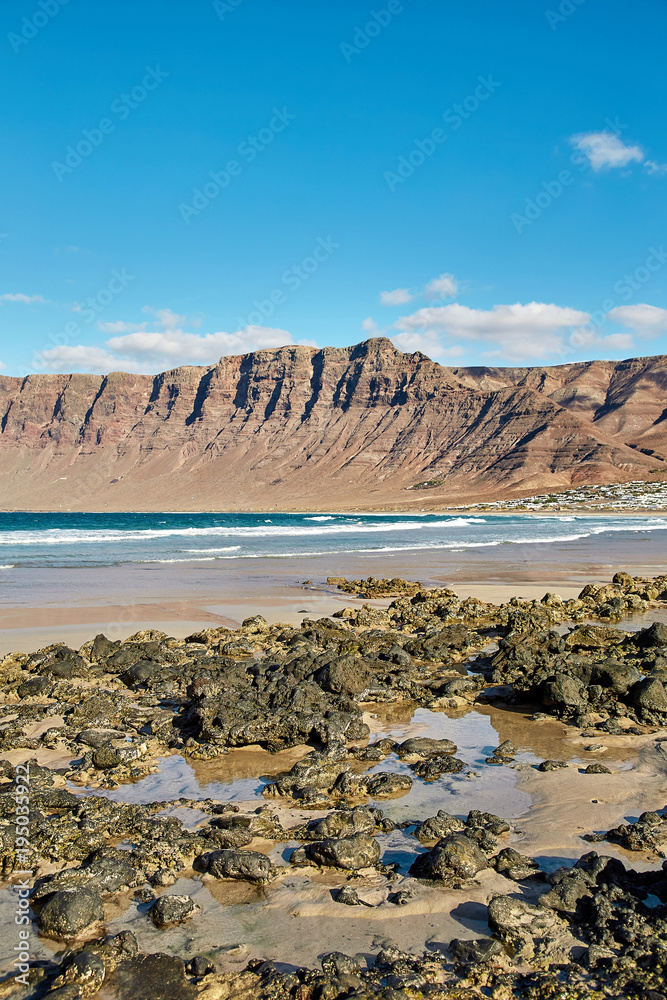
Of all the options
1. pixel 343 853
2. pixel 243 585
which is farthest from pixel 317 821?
pixel 243 585

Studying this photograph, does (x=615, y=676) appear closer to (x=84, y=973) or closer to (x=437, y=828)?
(x=437, y=828)

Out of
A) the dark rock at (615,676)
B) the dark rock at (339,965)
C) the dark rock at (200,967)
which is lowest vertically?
the dark rock at (200,967)

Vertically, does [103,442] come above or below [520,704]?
above

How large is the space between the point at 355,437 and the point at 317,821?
15810 cm

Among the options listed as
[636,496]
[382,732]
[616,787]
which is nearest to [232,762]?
[382,732]

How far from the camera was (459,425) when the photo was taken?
152625 mm

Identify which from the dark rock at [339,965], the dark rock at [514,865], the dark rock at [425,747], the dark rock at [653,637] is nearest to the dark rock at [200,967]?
the dark rock at [339,965]

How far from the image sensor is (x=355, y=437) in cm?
16250

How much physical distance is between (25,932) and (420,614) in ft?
39.2

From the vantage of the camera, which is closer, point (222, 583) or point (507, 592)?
point (507, 592)

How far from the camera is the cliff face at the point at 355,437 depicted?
132 meters

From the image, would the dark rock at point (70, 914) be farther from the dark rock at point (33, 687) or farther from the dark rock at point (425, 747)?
the dark rock at point (33, 687)

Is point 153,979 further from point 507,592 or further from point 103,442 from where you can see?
point 103,442

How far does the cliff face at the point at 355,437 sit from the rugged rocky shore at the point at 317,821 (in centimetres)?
11402
